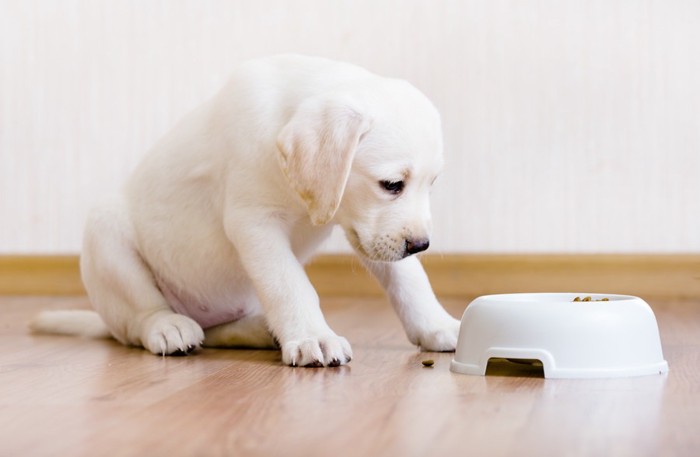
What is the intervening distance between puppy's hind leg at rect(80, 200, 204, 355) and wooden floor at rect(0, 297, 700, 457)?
0.16 meters

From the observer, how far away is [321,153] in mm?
2240

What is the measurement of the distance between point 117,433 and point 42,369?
2.77 ft

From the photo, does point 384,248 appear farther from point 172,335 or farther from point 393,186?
point 172,335

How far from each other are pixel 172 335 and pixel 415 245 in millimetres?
689

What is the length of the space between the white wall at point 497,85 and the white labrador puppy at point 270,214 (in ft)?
5.46

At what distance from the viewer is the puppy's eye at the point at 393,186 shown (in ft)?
7.54

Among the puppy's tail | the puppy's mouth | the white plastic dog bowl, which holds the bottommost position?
the puppy's tail

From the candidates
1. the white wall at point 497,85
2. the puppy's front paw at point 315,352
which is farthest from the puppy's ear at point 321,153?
the white wall at point 497,85

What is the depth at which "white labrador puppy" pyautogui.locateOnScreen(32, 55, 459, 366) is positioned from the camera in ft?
7.49

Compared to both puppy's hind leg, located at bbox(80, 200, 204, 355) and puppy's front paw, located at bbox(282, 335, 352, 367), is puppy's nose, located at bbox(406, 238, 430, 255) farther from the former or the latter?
puppy's hind leg, located at bbox(80, 200, 204, 355)

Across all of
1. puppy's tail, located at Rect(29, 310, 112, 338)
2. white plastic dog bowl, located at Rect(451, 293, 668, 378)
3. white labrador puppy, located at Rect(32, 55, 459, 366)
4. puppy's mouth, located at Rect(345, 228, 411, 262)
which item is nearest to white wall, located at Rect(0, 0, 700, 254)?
puppy's tail, located at Rect(29, 310, 112, 338)

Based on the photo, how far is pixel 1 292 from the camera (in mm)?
4758

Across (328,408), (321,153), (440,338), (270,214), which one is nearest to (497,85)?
(440,338)

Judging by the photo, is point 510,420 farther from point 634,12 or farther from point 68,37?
point 68,37
